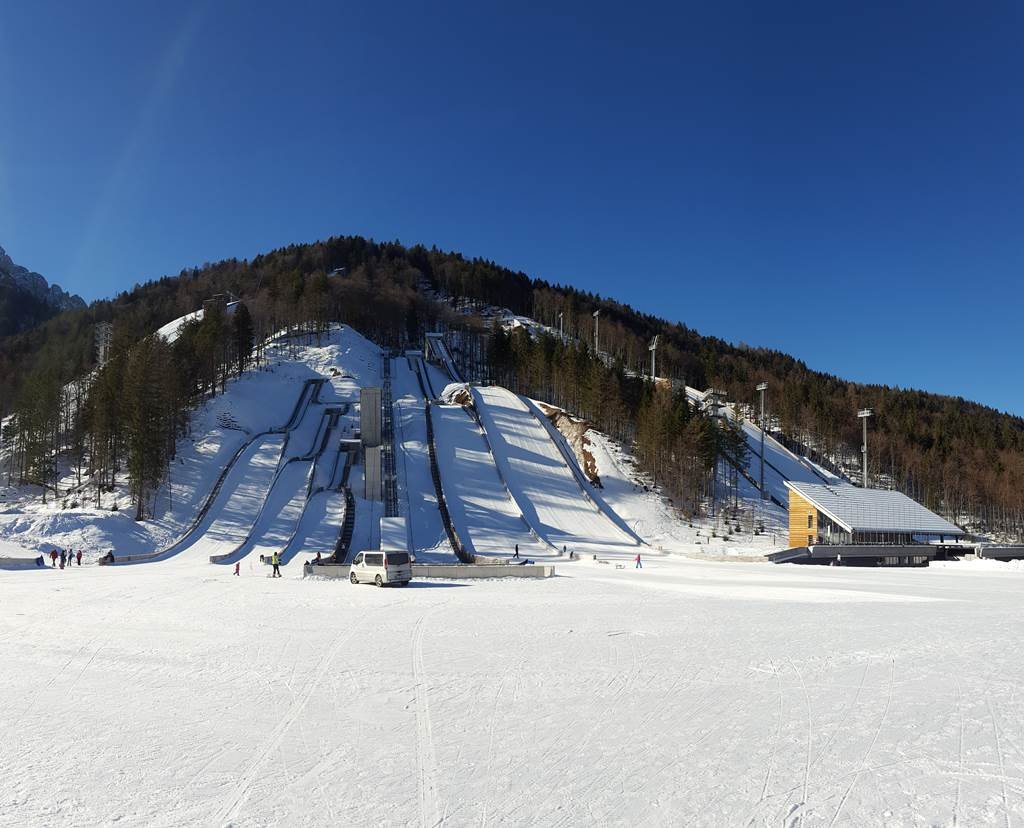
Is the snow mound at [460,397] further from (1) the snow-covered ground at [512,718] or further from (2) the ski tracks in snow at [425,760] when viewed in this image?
(2) the ski tracks in snow at [425,760]

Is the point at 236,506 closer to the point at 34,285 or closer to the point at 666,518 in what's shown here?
the point at 666,518

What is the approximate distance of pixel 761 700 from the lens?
7980mm

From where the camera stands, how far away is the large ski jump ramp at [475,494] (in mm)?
41188

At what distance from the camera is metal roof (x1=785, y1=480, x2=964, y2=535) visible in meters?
41.2

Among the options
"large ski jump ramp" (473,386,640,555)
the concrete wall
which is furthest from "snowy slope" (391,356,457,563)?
the concrete wall

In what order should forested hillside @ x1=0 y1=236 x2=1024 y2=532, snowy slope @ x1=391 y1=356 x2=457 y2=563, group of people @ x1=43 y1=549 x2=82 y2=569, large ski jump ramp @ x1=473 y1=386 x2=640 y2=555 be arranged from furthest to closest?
forested hillside @ x1=0 y1=236 x2=1024 y2=532, large ski jump ramp @ x1=473 y1=386 x2=640 y2=555, snowy slope @ x1=391 y1=356 x2=457 y2=563, group of people @ x1=43 y1=549 x2=82 y2=569

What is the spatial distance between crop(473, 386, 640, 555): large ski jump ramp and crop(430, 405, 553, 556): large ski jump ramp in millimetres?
1037

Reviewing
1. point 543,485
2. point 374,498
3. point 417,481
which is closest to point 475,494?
point 417,481

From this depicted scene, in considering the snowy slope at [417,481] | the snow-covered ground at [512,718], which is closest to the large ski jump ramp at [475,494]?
the snowy slope at [417,481]

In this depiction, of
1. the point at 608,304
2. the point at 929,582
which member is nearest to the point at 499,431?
the point at 929,582

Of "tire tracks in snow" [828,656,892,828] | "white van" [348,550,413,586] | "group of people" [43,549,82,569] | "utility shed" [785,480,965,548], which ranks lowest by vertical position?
"group of people" [43,549,82,569]

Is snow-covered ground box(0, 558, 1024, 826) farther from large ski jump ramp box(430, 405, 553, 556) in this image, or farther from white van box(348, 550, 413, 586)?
large ski jump ramp box(430, 405, 553, 556)

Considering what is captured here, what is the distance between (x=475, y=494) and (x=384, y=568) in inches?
1070

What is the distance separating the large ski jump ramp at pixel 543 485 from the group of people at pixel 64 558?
25625 mm
